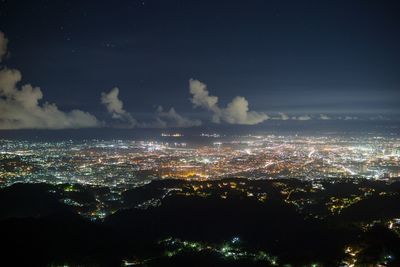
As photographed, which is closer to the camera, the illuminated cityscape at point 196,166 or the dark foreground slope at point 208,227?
the dark foreground slope at point 208,227

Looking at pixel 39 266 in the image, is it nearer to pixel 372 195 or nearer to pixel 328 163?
pixel 372 195

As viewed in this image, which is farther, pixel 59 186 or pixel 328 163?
pixel 328 163

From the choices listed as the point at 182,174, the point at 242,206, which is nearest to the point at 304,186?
the point at 242,206

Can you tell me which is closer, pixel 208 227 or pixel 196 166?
pixel 208 227

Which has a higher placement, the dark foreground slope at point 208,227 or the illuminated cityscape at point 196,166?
the illuminated cityscape at point 196,166

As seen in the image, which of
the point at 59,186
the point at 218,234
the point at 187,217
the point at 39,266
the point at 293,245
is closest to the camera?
the point at 39,266

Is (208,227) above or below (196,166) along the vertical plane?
below

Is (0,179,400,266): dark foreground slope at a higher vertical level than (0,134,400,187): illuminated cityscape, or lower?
lower

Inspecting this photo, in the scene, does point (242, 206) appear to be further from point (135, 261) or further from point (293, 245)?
Answer: point (135, 261)

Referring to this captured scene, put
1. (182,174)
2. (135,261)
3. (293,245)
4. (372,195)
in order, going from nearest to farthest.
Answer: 1. (135,261)
2. (293,245)
3. (372,195)
4. (182,174)

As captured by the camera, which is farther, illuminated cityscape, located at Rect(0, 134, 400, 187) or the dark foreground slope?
illuminated cityscape, located at Rect(0, 134, 400, 187)
